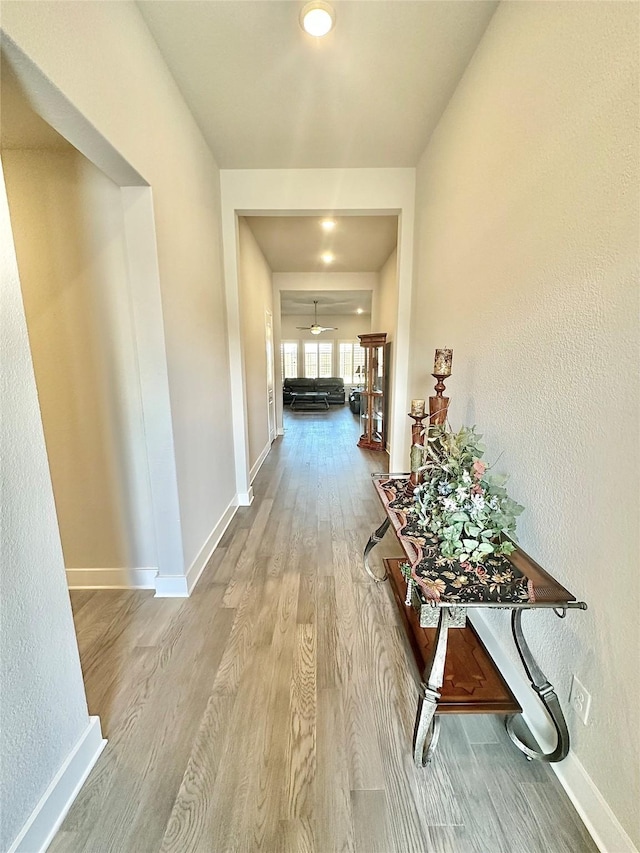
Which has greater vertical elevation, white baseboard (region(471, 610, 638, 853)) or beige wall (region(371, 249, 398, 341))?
beige wall (region(371, 249, 398, 341))

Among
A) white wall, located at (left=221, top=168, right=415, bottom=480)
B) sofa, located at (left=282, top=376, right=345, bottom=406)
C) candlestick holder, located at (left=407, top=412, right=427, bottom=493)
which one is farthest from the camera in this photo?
sofa, located at (left=282, top=376, right=345, bottom=406)

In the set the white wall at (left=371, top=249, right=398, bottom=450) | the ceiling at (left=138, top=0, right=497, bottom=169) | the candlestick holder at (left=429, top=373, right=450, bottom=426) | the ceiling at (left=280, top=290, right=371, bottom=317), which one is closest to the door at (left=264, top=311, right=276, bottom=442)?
the ceiling at (left=280, top=290, right=371, bottom=317)

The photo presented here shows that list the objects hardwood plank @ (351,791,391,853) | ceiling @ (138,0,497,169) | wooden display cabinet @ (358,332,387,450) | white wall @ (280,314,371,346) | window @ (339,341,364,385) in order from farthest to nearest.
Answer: window @ (339,341,364,385) → white wall @ (280,314,371,346) → wooden display cabinet @ (358,332,387,450) → ceiling @ (138,0,497,169) → hardwood plank @ (351,791,391,853)

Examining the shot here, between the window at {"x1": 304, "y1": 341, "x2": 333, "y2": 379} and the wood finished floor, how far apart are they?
1018cm

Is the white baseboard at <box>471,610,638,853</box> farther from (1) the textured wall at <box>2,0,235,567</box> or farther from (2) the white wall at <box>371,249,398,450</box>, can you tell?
(2) the white wall at <box>371,249,398,450</box>

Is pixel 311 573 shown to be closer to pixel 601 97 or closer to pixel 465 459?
pixel 465 459

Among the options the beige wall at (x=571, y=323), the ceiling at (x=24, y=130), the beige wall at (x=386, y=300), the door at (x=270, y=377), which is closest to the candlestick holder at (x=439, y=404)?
the beige wall at (x=571, y=323)

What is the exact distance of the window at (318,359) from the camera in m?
11.8

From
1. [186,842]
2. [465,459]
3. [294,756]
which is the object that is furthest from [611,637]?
[186,842]

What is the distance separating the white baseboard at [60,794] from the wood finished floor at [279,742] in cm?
4

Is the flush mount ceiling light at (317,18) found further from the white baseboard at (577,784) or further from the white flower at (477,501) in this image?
the white baseboard at (577,784)

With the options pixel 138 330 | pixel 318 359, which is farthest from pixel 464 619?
pixel 318 359

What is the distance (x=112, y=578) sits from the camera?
2.11 metres

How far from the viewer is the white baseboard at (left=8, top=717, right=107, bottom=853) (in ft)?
3.00
